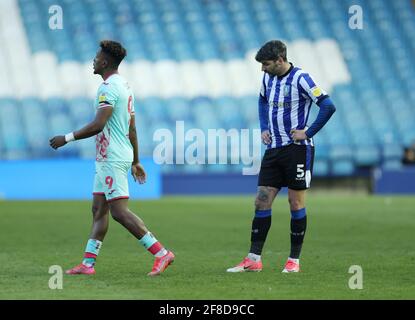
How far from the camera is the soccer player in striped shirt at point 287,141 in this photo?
795 centimetres

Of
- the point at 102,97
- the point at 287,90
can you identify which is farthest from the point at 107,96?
the point at 287,90

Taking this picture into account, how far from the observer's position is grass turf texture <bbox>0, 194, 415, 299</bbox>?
263 inches

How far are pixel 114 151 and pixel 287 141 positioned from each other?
4.76ft

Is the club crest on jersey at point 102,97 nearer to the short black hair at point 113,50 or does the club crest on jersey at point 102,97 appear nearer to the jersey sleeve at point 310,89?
the short black hair at point 113,50

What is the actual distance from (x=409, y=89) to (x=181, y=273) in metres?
20.5

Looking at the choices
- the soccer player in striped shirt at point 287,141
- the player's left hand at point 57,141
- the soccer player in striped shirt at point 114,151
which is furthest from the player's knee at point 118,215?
the soccer player in striped shirt at point 287,141

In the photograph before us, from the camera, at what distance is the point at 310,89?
26.0ft

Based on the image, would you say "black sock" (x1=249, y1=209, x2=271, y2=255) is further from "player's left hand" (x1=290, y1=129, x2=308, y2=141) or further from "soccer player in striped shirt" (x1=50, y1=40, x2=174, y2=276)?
"soccer player in striped shirt" (x1=50, y1=40, x2=174, y2=276)

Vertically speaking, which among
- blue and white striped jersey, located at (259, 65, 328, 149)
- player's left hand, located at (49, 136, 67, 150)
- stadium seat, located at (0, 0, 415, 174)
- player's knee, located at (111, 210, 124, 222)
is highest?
stadium seat, located at (0, 0, 415, 174)

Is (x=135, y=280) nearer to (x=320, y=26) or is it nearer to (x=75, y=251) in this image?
(x=75, y=251)

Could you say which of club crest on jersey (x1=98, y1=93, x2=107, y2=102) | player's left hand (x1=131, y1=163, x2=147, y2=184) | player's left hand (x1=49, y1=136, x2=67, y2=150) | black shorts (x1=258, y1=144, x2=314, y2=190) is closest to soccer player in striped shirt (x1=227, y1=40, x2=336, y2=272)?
black shorts (x1=258, y1=144, x2=314, y2=190)

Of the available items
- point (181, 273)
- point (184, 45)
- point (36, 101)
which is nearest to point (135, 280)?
point (181, 273)

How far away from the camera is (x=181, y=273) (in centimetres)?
781

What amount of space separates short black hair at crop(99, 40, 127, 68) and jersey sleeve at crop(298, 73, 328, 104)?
58.0 inches
